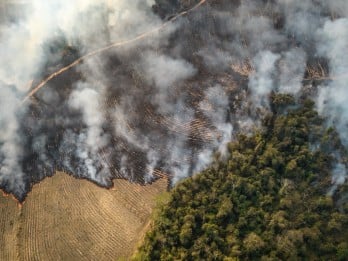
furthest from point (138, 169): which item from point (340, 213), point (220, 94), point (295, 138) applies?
point (340, 213)

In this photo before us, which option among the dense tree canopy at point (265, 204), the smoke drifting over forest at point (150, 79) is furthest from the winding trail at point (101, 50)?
the dense tree canopy at point (265, 204)

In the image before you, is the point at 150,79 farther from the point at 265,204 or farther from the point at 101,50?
the point at 265,204

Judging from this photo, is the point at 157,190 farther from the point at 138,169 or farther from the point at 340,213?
the point at 340,213

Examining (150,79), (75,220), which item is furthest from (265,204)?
(150,79)

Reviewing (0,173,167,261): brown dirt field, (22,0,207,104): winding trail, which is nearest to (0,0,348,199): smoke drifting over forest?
(22,0,207,104): winding trail

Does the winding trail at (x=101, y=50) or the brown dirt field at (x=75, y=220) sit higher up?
the winding trail at (x=101, y=50)

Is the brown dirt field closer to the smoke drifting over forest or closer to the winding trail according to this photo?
the smoke drifting over forest

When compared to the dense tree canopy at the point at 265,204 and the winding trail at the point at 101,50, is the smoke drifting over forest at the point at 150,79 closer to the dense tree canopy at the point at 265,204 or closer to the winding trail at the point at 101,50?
the winding trail at the point at 101,50
